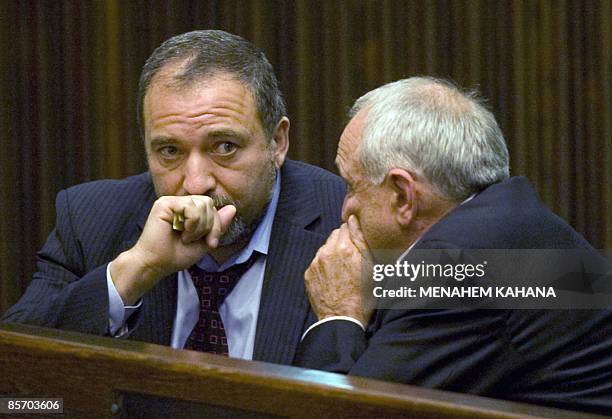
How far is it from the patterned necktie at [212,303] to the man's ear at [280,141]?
0.79ft

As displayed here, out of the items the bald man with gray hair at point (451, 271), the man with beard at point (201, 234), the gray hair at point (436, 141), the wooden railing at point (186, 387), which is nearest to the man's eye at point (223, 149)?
the man with beard at point (201, 234)

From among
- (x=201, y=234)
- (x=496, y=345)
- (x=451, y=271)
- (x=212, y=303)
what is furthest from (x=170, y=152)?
(x=496, y=345)

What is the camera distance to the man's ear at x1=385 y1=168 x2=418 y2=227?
1.90 metres

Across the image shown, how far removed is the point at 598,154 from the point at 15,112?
6.24ft

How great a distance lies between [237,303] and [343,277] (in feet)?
1.28

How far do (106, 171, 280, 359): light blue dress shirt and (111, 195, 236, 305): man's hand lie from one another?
3.0 inches

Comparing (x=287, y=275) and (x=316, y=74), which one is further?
(x=316, y=74)

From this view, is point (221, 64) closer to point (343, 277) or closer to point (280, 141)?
point (280, 141)

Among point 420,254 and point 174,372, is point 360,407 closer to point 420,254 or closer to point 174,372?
point 174,372

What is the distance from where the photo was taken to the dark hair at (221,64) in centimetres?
232

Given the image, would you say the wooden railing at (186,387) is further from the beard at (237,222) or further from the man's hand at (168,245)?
the beard at (237,222)

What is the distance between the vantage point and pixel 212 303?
7.65 ft
